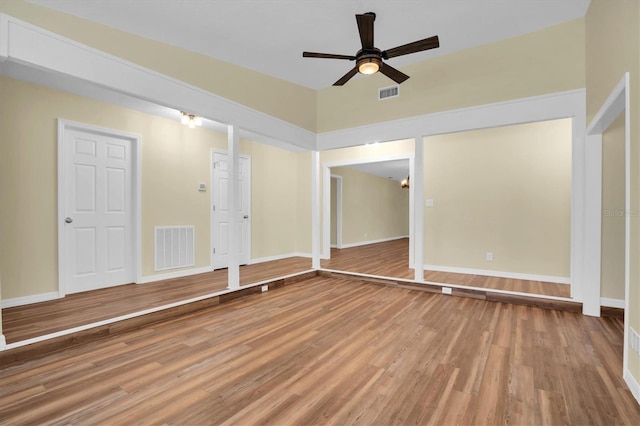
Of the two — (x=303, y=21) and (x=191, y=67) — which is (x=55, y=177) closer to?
(x=191, y=67)

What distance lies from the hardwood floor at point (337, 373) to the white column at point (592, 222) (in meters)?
0.26

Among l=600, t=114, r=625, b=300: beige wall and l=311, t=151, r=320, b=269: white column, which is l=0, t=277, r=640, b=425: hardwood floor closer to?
l=600, t=114, r=625, b=300: beige wall

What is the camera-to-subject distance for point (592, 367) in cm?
223

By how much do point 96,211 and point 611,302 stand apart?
6553 mm

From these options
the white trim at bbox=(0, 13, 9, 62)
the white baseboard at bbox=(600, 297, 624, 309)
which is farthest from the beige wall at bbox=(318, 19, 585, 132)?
the white trim at bbox=(0, 13, 9, 62)

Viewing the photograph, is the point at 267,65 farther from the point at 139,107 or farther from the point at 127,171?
the point at 127,171

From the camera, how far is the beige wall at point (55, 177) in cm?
346

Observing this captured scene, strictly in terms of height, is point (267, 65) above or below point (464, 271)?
above

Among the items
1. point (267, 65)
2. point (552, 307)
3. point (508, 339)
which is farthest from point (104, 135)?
point (552, 307)

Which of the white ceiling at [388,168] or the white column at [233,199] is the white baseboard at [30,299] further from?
the white ceiling at [388,168]

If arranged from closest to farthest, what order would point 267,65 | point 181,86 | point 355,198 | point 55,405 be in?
point 55,405 → point 181,86 → point 267,65 → point 355,198

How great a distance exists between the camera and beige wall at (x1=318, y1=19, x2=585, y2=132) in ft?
11.6

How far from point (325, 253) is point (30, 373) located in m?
5.22

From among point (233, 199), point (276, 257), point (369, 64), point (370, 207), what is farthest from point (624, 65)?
point (370, 207)
